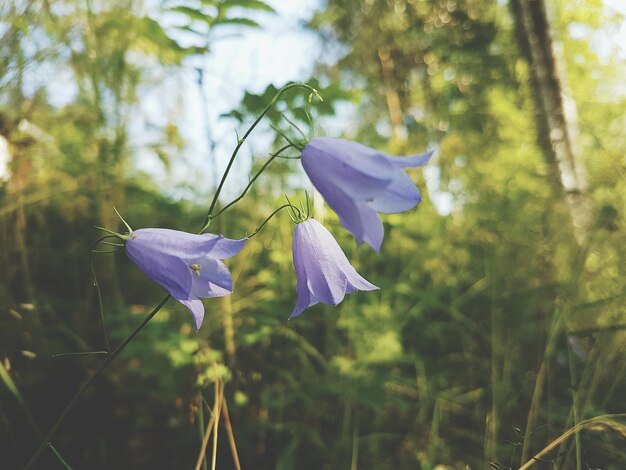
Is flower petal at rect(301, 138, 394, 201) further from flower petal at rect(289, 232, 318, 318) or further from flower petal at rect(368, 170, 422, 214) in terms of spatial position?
flower petal at rect(289, 232, 318, 318)

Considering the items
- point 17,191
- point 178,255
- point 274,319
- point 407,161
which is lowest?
point 274,319

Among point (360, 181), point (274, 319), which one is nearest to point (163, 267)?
point (360, 181)

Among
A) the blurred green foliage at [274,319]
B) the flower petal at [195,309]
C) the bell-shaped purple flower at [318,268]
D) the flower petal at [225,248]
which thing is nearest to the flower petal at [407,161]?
the bell-shaped purple flower at [318,268]

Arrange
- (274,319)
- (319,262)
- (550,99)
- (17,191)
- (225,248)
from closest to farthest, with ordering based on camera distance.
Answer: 1. (225,248)
2. (319,262)
3. (274,319)
4. (17,191)
5. (550,99)

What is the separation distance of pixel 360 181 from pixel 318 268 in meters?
0.21

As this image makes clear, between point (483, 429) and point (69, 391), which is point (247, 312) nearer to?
point (69, 391)

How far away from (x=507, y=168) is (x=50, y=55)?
14.2 ft

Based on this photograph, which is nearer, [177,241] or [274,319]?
[177,241]

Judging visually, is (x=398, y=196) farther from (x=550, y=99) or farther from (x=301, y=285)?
(x=550, y=99)

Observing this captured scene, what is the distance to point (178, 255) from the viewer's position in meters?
0.84

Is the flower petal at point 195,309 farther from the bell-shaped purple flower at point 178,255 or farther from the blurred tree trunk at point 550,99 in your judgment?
the blurred tree trunk at point 550,99

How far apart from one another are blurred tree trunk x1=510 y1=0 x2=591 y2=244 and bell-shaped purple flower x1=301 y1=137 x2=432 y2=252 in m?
3.31

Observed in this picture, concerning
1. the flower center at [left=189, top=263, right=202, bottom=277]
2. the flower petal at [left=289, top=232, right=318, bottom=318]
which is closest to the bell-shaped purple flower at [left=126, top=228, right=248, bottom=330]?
the flower center at [left=189, top=263, right=202, bottom=277]

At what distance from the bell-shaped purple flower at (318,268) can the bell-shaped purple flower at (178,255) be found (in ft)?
0.49
